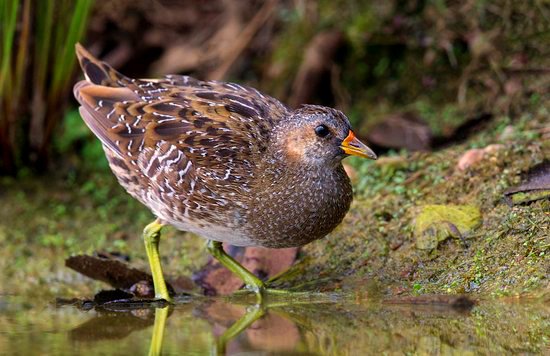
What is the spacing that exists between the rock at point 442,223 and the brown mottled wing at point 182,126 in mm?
1047

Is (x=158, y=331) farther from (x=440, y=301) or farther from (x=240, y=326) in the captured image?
(x=440, y=301)

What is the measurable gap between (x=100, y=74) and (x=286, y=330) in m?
2.73

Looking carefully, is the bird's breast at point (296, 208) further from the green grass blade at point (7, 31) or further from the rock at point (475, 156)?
the green grass blade at point (7, 31)

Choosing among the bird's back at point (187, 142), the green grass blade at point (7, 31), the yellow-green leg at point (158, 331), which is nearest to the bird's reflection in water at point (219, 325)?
the yellow-green leg at point (158, 331)

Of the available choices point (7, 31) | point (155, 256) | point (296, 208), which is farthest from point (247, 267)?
point (7, 31)

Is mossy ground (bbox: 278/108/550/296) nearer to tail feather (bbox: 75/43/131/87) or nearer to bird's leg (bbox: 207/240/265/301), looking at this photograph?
bird's leg (bbox: 207/240/265/301)

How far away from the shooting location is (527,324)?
4.17m

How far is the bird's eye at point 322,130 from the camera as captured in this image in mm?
5270

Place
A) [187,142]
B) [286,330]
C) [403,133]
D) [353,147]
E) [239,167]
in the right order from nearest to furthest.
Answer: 1. [286,330]
2. [353,147]
3. [239,167]
4. [187,142]
5. [403,133]

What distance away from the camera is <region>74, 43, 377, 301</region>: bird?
5.29 meters

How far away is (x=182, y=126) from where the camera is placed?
557 cm

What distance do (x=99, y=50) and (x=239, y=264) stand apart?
163 inches

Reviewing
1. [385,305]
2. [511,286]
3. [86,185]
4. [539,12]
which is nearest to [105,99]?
[86,185]

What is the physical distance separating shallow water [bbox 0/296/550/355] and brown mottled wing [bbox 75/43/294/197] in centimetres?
82
